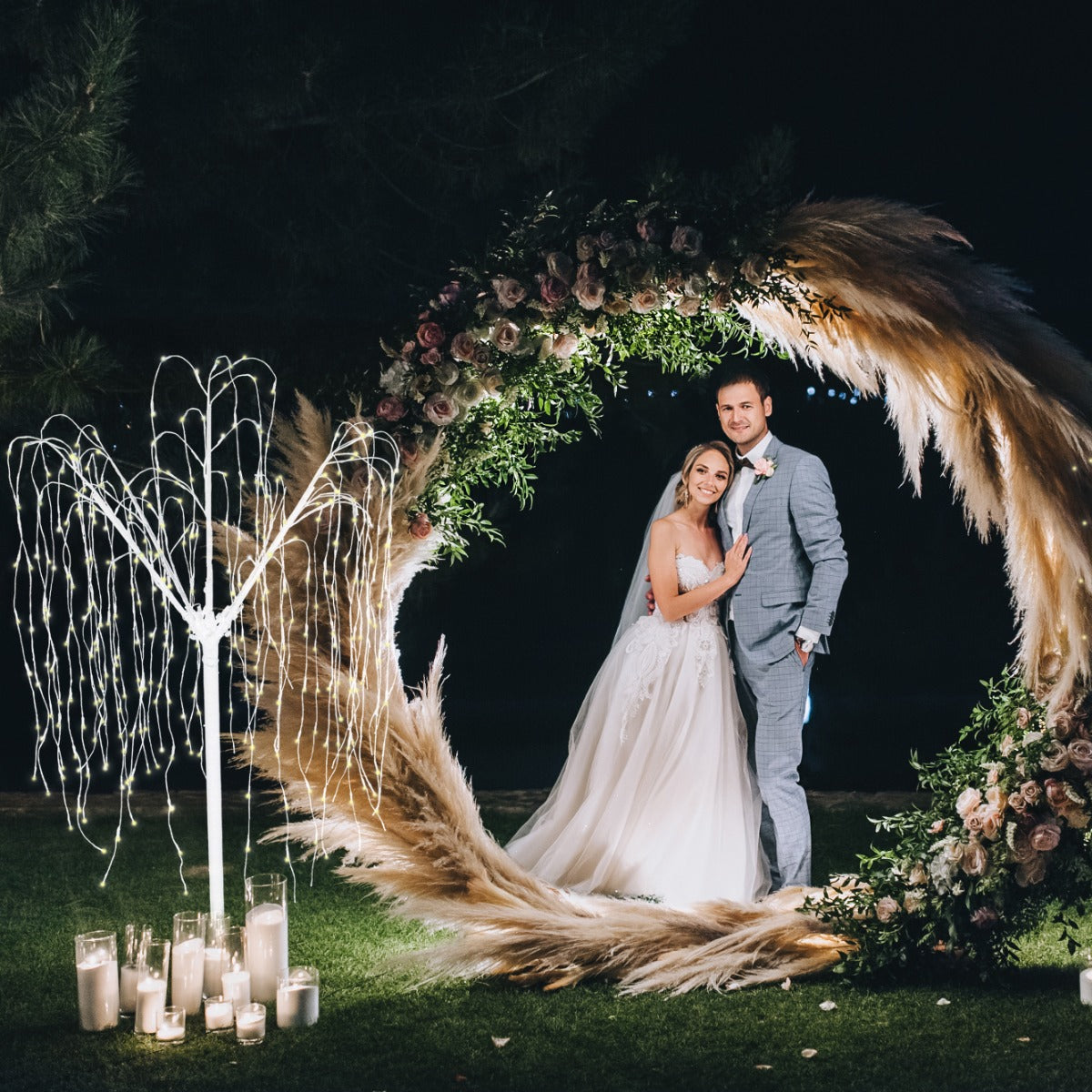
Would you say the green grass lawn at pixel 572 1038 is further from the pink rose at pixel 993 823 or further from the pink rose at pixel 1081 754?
the pink rose at pixel 1081 754

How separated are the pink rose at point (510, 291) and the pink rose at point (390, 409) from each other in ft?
1.38

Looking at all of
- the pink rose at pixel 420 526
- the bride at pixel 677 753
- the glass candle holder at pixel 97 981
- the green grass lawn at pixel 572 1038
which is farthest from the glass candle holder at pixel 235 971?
the bride at pixel 677 753

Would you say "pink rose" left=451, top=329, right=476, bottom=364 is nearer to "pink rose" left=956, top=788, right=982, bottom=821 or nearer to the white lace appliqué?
the white lace appliqué

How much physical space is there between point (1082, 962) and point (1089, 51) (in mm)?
5674

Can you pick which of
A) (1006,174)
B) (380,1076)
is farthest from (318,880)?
(1006,174)

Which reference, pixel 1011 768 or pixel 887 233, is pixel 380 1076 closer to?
pixel 1011 768

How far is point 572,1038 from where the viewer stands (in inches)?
120

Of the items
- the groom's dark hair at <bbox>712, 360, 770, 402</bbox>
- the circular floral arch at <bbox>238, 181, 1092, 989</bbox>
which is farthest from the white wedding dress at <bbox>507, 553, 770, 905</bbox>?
the groom's dark hair at <bbox>712, 360, 770, 402</bbox>

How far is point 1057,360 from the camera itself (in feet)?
11.5

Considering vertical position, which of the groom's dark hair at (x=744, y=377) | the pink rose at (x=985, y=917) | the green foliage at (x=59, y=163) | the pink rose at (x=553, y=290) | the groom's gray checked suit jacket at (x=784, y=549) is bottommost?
the pink rose at (x=985, y=917)

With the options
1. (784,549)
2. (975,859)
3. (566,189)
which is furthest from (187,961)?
(566,189)

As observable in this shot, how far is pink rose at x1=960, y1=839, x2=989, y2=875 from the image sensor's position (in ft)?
10.8

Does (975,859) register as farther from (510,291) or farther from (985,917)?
(510,291)

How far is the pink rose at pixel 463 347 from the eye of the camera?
378cm
